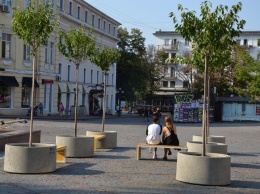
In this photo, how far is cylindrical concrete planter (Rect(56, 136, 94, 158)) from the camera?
15.6 meters

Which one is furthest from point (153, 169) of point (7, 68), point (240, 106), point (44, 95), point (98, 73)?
point (98, 73)

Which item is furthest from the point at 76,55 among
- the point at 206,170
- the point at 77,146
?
the point at 206,170

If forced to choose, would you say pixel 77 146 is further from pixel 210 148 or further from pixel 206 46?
pixel 206 46

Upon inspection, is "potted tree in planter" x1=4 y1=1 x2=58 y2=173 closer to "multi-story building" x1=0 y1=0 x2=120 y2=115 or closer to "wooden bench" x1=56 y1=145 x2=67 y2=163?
"wooden bench" x1=56 y1=145 x2=67 y2=163

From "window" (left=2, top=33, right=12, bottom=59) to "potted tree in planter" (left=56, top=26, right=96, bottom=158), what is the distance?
2769 centimetres

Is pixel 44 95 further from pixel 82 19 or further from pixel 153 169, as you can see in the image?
pixel 153 169

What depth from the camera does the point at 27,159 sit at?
11945mm

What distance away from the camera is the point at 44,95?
50.1m

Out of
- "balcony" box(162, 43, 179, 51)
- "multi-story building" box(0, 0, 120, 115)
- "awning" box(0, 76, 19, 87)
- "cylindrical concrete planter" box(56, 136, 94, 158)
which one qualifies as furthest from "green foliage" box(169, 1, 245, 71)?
"balcony" box(162, 43, 179, 51)

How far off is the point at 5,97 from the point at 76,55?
2907 cm

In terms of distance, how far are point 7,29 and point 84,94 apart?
19.1 m

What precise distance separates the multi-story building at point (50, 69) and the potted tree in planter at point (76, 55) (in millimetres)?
16254

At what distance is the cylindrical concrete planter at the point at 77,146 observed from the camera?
1562cm

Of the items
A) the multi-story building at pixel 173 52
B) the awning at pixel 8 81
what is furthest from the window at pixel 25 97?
the multi-story building at pixel 173 52
